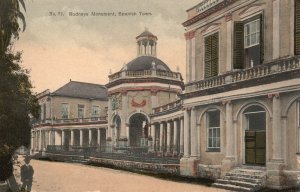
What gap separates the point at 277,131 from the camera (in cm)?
850

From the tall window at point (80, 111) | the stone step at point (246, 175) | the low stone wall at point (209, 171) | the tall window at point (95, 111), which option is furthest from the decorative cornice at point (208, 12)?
the tall window at point (95, 111)

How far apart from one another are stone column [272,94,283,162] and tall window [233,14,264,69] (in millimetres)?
1070

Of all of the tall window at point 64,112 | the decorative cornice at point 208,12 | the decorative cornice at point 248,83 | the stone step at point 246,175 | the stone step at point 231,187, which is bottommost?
the stone step at point 231,187

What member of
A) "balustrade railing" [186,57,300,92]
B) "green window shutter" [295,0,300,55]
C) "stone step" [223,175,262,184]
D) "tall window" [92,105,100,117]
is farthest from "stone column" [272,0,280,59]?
"tall window" [92,105,100,117]

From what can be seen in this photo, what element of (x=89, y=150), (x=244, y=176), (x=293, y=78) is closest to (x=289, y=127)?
(x=293, y=78)

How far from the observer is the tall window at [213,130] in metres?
10.4

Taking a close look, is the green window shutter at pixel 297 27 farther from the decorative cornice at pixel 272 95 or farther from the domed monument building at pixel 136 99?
the domed monument building at pixel 136 99

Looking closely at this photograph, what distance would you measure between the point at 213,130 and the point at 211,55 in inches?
75.0

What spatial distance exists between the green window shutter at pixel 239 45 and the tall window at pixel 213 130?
1519 mm

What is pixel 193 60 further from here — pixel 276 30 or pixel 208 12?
pixel 276 30

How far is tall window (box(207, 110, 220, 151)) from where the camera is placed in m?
10.4

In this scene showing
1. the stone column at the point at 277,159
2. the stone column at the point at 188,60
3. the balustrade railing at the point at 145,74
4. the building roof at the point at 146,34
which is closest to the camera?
the stone column at the point at 277,159

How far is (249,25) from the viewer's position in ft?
30.5

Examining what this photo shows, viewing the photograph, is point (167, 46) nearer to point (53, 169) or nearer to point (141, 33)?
point (141, 33)
